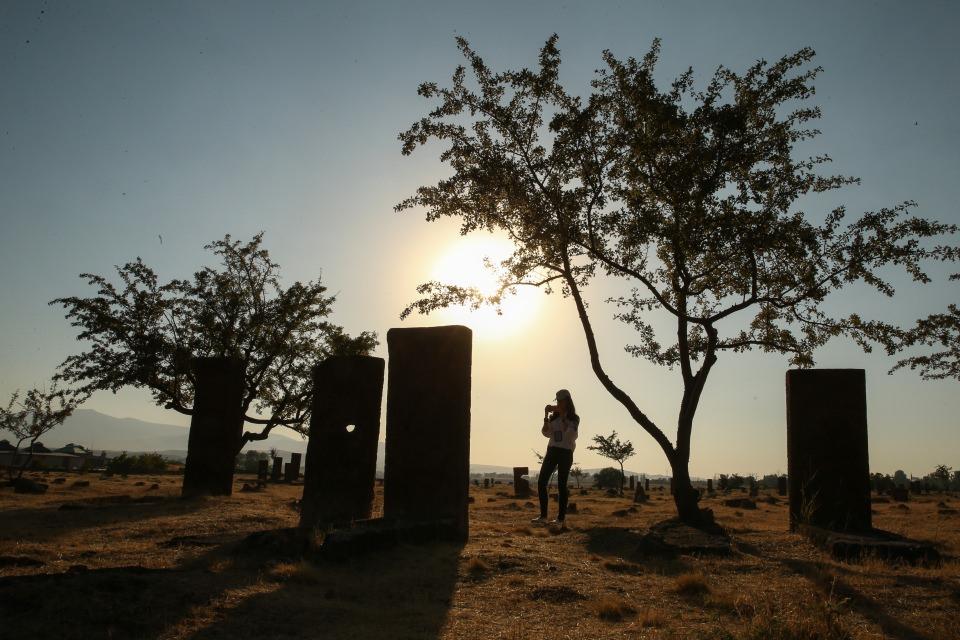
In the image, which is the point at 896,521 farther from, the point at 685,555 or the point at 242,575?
the point at 242,575

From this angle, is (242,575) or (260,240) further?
(260,240)

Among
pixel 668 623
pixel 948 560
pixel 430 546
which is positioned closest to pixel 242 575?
pixel 430 546

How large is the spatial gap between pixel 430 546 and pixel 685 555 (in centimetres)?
310

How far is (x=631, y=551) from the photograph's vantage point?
8.41 m

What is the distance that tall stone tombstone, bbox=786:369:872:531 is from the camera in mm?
9906

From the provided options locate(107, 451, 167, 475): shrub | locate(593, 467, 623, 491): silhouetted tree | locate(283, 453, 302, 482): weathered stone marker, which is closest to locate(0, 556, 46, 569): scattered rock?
locate(283, 453, 302, 482): weathered stone marker

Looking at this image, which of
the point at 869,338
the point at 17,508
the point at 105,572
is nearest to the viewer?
the point at 105,572

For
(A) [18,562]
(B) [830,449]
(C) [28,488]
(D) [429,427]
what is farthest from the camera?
(C) [28,488]

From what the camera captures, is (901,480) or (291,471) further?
(901,480)

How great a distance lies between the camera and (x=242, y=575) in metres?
6.20

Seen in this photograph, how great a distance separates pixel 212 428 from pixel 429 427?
8.24 meters

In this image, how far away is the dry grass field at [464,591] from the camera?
4.67 m

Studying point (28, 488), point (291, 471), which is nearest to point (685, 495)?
point (28, 488)

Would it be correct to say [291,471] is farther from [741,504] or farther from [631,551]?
[631,551]
